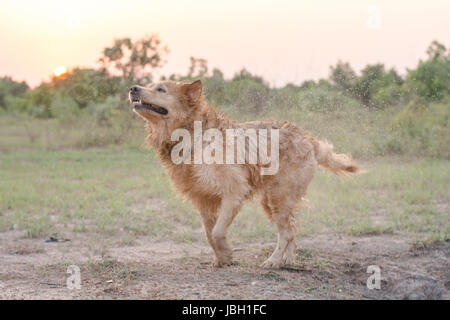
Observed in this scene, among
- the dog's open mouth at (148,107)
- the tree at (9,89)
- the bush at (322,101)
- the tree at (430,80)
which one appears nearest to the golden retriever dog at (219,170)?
the dog's open mouth at (148,107)

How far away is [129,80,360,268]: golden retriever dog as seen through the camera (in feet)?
19.4

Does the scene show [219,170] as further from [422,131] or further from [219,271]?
[422,131]

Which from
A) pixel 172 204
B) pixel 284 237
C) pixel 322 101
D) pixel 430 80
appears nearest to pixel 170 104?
pixel 284 237

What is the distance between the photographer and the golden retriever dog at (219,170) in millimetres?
5918

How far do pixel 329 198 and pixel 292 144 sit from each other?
14.7 ft

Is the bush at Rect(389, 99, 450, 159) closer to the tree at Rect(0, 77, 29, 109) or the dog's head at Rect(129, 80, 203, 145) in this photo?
the dog's head at Rect(129, 80, 203, 145)

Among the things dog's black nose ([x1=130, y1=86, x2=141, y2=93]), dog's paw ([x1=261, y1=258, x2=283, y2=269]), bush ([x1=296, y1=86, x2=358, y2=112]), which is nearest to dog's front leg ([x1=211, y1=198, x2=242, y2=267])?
dog's paw ([x1=261, y1=258, x2=283, y2=269])

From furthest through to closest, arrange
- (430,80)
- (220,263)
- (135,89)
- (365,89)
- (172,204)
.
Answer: (430,80), (365,89), (172,204), (220,263), (135,89)

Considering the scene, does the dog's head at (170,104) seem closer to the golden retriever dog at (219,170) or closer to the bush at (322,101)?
the golden retriever dog at (219,170)

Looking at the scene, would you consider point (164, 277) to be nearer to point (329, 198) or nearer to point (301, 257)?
point (301, 257)

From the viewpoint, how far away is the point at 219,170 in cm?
591

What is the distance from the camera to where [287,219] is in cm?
655

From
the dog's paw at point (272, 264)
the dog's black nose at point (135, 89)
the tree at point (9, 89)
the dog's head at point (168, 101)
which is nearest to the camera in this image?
the dog's black nose at point (135, 89)

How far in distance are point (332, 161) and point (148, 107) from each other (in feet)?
9.26
